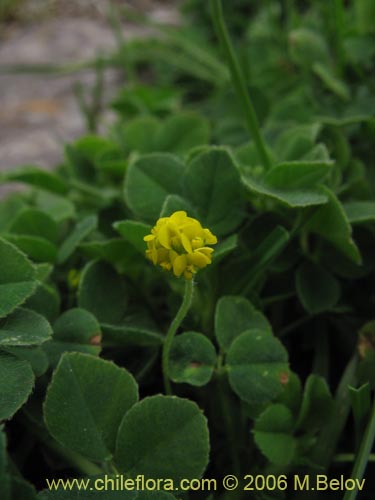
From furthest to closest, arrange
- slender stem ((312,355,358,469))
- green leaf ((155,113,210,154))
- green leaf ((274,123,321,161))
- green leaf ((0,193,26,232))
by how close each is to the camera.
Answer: green leaf ((155,113,210,154)) < green leaf ((0,193,26,232)) < green leaf ((274,123,321,161)) < slender stem ((312,355,358,469))

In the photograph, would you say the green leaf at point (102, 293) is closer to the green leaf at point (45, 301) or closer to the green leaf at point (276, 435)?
the green leaf at point (45, 301)

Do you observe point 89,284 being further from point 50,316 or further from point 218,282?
point 218,282

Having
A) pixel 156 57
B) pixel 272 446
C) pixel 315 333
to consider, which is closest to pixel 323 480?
pixel 272 446

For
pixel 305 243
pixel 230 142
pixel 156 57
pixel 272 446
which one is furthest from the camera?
pixel 156 57

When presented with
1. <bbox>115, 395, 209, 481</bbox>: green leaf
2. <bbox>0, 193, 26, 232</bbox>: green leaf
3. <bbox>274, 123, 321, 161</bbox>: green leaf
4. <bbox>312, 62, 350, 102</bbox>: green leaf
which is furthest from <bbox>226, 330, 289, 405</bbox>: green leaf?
<bbox>312, 62, 350, 102</bbox>: green leaf

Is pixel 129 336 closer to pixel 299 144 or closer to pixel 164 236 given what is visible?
pixel 164 236

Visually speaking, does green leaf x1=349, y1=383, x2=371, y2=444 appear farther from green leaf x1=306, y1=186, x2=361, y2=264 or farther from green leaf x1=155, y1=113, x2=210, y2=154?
green leaf x1=155, y1=113, x2=210, y2=154
